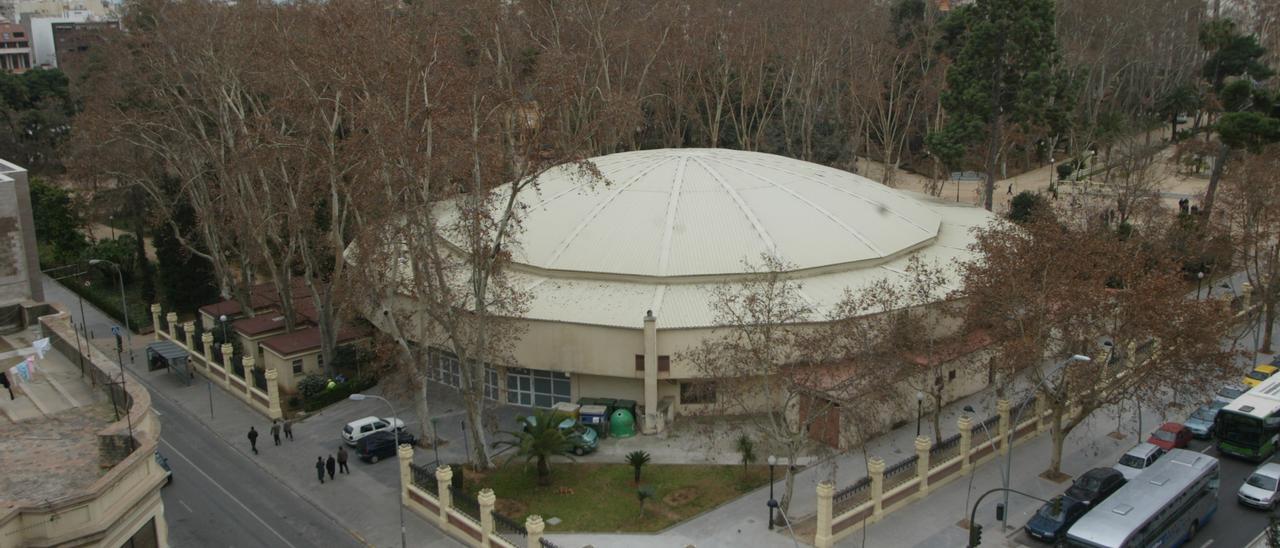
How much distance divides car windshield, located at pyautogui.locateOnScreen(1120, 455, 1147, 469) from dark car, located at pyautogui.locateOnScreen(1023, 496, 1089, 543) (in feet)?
12.7

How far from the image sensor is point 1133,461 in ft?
109

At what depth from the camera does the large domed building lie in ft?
125

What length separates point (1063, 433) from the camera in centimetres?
3288

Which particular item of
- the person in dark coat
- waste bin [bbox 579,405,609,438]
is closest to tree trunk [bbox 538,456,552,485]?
waste bin [bbox 579,405,609,438]

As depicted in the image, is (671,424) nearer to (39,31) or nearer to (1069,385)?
(1069,385)

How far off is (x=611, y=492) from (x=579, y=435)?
276 centimetres

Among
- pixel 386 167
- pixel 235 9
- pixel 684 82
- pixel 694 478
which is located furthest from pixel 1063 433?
pixel 684 82

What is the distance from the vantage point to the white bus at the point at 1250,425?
1355 inches

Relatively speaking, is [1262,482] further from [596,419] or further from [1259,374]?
[596,419]

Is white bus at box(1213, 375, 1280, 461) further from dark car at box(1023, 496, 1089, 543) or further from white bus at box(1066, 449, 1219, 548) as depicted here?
dark car at box(1023, 496, 1089, 543)

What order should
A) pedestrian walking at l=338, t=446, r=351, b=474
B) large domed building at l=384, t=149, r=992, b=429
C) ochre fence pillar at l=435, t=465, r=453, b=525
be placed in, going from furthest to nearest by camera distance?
1. large domed building at l=384, t=149, r=992, b=429
2. pedestrian walking at l=338, t=446, r=351, b=474
3. ochre fence pillar at l=435, t=465, r=453, b=525

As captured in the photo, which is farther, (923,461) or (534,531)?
(923,461)

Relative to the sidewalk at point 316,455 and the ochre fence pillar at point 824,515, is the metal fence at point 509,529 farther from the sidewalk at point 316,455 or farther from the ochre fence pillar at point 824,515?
the ochre fence pillar at point 824,515

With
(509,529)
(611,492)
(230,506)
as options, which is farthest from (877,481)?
(230,506)
